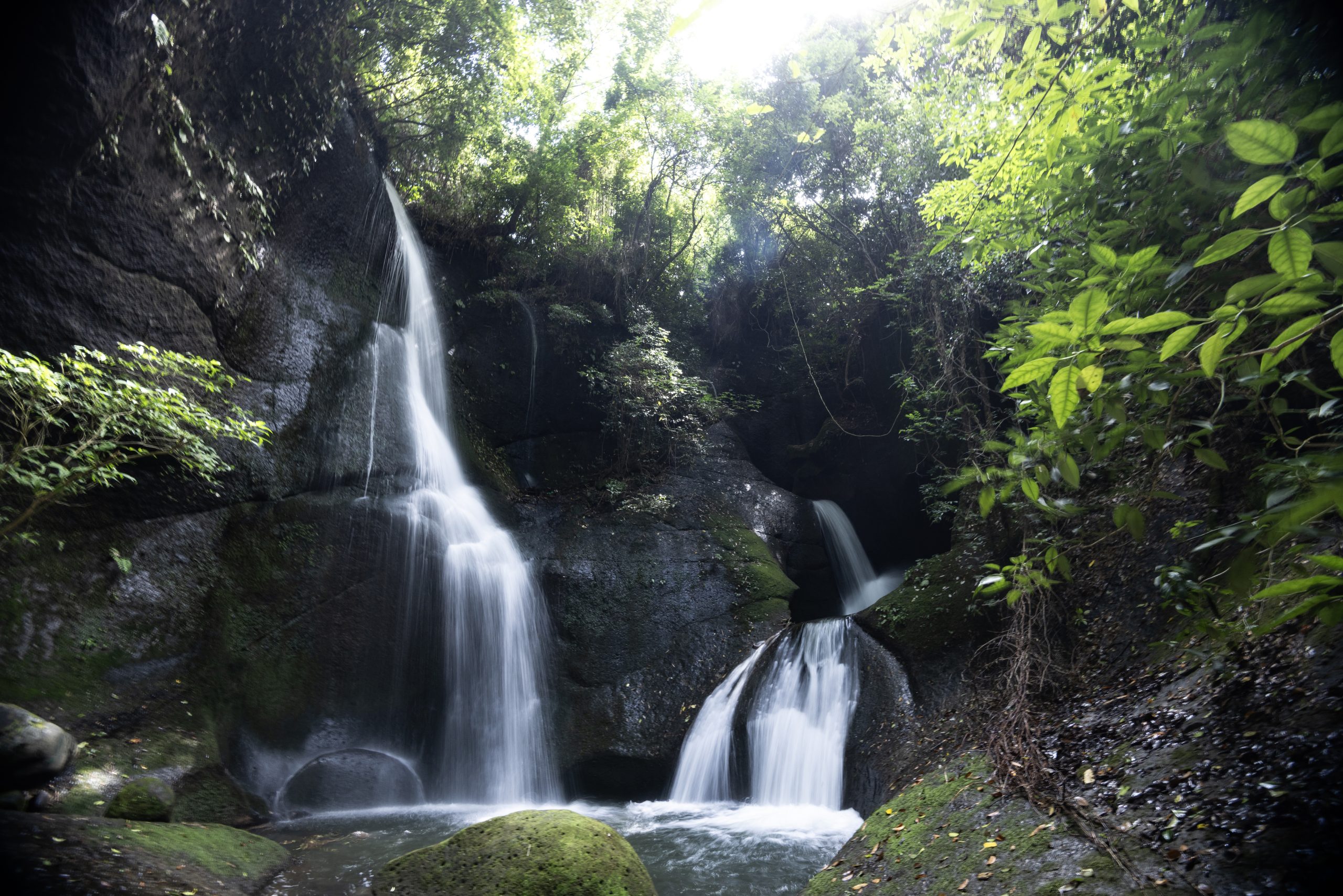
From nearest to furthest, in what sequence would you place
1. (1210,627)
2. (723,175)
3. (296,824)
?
(1210,627)
(296,824)
(723,175)

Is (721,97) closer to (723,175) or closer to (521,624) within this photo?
(723,175)

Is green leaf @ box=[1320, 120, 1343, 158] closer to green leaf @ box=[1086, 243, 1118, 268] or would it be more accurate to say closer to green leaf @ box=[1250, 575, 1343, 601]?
green leaf @ box=[1086, 243, 1118, 268]

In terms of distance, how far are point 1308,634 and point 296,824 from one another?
890 centimetres

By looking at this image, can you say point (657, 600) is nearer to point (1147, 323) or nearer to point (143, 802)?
point (143, 802)

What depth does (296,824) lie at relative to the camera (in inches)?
276

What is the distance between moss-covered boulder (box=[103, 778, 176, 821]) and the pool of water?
3.91 ft

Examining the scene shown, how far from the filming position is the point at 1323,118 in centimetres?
147

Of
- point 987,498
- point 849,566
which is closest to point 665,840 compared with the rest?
point 987,498

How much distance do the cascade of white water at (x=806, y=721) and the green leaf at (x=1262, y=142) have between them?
6.79 m

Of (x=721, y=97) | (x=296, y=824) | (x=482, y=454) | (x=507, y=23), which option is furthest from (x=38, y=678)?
(x=721, y=97)

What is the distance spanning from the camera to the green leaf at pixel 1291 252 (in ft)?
4.58

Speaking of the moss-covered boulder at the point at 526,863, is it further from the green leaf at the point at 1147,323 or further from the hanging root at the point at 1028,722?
the green leaf at the point at 1147,323

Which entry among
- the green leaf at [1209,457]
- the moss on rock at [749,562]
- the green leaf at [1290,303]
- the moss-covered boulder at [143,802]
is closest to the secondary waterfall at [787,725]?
the moss on rock at [749,562]

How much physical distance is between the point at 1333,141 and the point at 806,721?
7.17 metres
